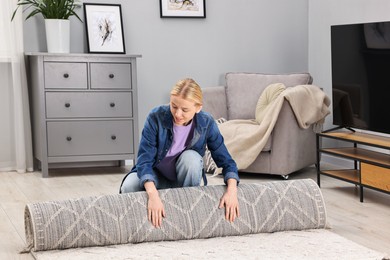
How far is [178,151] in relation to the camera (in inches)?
114

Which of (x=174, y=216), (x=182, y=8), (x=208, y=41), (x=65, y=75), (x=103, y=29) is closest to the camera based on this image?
(x=174, y=216)

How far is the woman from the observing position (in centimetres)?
271

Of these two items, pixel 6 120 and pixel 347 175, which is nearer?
pixel 347 175

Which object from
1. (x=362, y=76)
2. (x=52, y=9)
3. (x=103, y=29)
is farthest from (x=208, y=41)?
(x=362, y=76)

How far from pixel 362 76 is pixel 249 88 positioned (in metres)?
1.21

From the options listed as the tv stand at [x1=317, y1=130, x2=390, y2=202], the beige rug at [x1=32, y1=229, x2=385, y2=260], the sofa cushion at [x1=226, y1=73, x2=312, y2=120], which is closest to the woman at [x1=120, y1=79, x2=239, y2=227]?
the beige rug at [x1=32, y1=229, x2=385, y2=260]

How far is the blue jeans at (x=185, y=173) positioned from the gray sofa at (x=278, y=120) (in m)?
1.58

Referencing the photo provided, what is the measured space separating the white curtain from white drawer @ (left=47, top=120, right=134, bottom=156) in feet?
1.06

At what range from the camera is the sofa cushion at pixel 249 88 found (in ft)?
16.3

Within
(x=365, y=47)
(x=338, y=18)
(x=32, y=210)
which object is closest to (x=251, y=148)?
(x=365, y=47)

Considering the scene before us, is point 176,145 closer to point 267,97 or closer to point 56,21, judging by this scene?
point 267,97

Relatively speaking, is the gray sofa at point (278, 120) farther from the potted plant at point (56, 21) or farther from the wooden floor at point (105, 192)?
the potted plant at point (56, 21)

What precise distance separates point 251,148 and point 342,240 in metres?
1.69

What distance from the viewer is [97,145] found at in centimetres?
475
